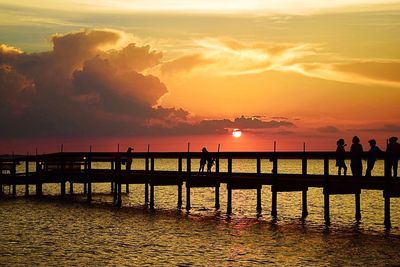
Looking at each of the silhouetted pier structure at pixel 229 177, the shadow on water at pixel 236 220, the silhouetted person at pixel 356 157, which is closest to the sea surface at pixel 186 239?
the shadow on water at pixel 236 220

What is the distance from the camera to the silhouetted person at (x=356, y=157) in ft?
96.2

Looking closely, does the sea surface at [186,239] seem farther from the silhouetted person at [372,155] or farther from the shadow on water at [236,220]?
the silhouetted person at [372,155]

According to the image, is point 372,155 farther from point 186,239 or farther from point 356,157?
point 186,239

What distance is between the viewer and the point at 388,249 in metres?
25.7

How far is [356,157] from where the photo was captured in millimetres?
29234

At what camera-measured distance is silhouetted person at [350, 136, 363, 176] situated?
2932cm

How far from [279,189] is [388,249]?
8.86 meters

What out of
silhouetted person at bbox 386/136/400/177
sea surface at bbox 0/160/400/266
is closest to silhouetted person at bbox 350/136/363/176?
silhouetted person at bbox 386/136/400/177

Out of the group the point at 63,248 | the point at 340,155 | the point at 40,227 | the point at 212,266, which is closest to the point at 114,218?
the point at 40,227

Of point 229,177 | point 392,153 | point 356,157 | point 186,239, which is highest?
point 392,153

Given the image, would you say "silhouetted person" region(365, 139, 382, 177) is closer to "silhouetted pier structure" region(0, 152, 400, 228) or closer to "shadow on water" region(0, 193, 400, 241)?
"silhouetted pier structure" region(0, 152, 400, 228)

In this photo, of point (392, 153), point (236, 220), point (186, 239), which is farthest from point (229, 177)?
point (392, 153)

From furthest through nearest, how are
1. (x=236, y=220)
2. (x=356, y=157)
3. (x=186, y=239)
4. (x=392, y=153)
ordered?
1. (x=236, y=220)
2. (x=356, y=157)
3. (x=186, y=239)
4. (x=392, y=153)

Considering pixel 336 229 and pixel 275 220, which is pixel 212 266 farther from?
pixel 275 220
